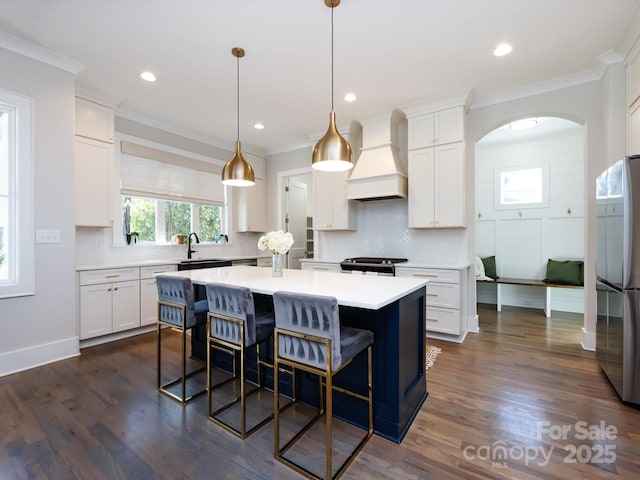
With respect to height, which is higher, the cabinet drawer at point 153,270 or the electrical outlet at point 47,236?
the electrical outlet at point 47,236

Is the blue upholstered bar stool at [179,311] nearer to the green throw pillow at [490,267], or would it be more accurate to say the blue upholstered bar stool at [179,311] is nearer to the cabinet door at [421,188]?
the cabinet door at [421,188]

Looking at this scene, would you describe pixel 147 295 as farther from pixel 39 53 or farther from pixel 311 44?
pixel 311 44

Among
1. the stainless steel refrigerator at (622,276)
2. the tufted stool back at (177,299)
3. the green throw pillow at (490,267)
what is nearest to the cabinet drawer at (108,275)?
the tufted stool back at (177,299)

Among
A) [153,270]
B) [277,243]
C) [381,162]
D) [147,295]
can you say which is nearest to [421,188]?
[381,162]

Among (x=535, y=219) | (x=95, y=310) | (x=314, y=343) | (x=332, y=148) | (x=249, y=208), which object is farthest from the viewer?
(x=249, y=208)

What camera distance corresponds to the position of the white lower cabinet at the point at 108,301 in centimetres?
326

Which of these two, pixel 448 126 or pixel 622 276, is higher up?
pixel 448 126

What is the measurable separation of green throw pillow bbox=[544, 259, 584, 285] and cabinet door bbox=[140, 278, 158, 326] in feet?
18.4

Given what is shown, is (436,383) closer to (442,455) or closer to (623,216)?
(442,455)

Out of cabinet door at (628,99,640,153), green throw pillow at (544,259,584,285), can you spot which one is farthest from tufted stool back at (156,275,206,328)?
green throw pillow at (544,259,584,285)

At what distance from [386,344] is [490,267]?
13.3 ft

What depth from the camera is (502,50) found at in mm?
2725

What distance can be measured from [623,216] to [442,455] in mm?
2004

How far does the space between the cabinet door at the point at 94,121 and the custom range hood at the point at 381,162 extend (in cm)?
302
